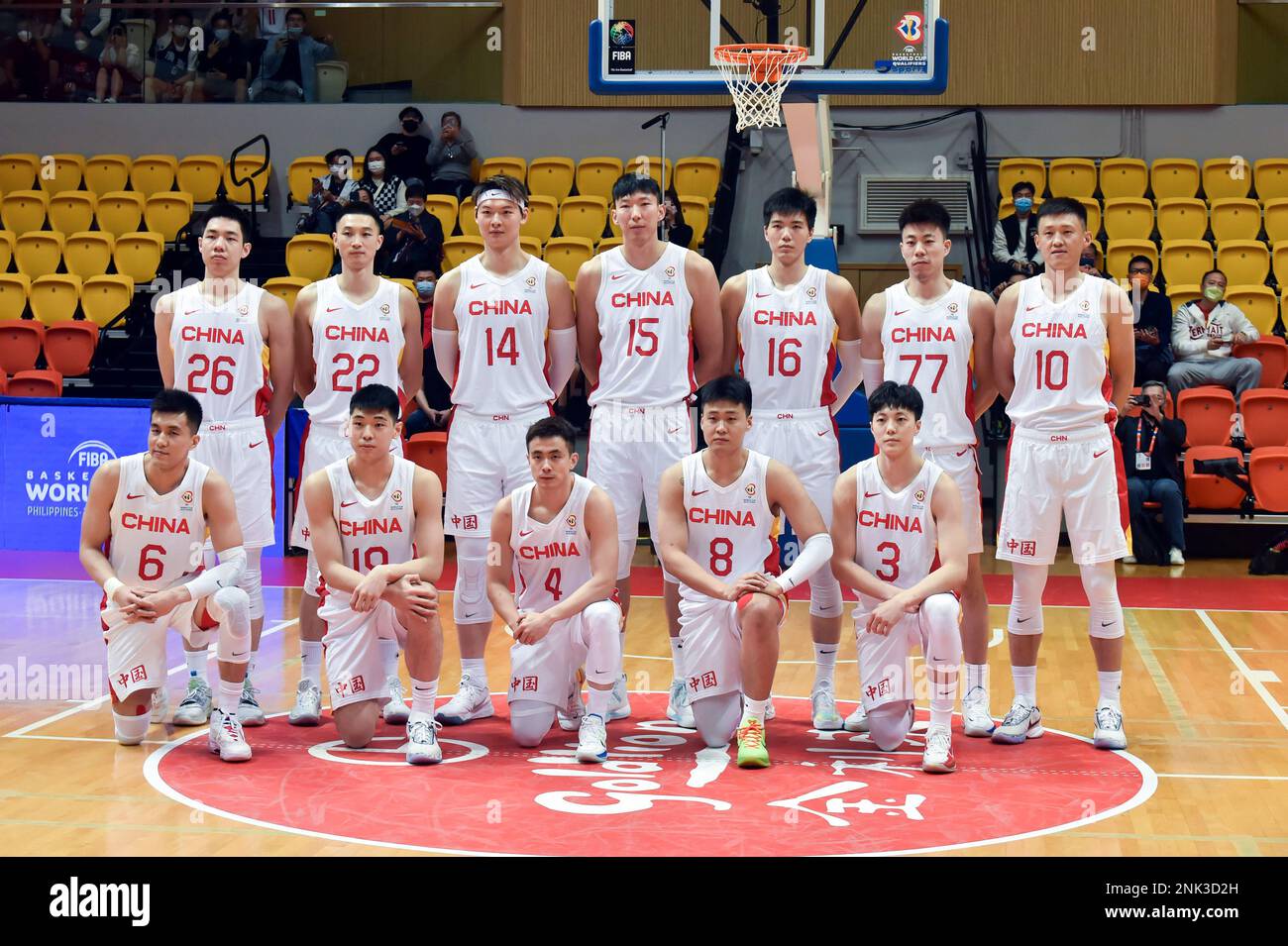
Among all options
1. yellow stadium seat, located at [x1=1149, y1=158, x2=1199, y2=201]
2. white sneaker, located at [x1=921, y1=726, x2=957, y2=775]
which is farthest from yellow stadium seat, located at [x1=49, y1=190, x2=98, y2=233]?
white sneaker, located at [x1=921, y1=726, x2=957, y2=775]

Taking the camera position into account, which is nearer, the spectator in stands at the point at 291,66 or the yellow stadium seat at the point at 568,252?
the yellow stadium seat at the point at 568,252

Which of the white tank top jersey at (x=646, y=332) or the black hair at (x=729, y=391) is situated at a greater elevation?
the white tank top jersey at (x=646, y=332)

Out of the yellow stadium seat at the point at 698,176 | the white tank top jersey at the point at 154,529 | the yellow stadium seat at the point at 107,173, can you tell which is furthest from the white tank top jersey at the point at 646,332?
the yellow stadium seat at the point at 107,173

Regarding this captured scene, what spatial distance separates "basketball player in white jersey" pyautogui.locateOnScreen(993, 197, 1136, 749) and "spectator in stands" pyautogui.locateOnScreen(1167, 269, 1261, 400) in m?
6.90

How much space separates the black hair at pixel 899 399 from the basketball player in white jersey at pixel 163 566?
2.70m

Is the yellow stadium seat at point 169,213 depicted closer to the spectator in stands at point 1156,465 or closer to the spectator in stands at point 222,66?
the spectator in stands at point 222,66

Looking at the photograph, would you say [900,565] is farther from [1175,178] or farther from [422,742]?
[1175,178]

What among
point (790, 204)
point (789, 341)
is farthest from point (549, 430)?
point (790, 204)

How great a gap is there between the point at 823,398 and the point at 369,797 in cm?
281

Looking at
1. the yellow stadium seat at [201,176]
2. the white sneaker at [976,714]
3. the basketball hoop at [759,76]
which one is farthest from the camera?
the yellow stadium seat at [201,176]

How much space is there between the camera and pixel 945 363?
21.1ft

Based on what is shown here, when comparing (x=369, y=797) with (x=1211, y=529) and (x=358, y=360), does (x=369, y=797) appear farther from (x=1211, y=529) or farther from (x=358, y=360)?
(x=1211, y=529)

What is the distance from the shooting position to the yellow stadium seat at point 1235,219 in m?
14.5

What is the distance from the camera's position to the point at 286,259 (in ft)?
48.6
